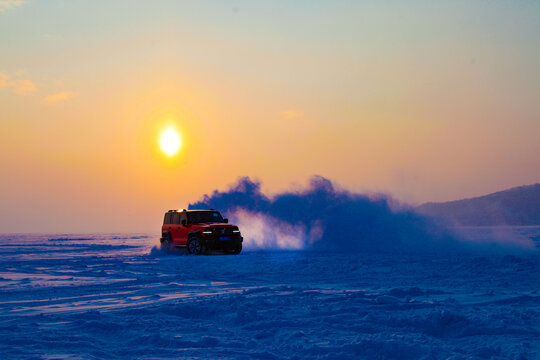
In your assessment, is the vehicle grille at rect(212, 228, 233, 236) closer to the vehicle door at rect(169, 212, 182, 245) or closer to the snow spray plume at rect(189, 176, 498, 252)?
the vehicle door at rect(169, 212, 182, 245)

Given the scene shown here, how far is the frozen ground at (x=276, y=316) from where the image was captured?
5973mm

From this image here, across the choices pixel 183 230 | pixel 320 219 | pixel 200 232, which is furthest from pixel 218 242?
pixel 320 219

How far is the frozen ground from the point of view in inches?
235

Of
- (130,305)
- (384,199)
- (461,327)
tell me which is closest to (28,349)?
(130,305)

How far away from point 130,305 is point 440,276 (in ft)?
25.5

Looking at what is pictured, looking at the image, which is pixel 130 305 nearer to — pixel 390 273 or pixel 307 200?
pixel 390 273

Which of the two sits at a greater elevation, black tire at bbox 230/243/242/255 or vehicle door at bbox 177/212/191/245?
vehicle door at bbox 177/212/191/245

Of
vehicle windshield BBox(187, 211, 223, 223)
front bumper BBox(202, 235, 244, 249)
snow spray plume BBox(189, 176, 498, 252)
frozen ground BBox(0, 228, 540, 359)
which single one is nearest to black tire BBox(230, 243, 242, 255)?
front bumper BBox(202, 235, 244, 249)

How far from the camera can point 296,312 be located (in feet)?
26.8

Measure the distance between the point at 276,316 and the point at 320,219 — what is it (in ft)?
83.1

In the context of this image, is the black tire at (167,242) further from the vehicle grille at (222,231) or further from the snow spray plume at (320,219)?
the snow spray plume at (320,219)

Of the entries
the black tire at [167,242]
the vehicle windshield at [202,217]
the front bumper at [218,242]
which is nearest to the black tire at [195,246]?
the front bumper at [218,242]

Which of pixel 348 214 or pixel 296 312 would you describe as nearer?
pixel 296 312

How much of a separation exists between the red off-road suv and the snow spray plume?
6294 millimetres
